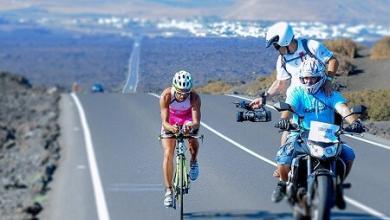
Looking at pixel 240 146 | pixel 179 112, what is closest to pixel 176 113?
pixel 179 112

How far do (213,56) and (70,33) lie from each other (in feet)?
431

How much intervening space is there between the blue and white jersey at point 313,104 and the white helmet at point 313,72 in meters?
0.08

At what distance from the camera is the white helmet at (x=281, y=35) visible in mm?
13250

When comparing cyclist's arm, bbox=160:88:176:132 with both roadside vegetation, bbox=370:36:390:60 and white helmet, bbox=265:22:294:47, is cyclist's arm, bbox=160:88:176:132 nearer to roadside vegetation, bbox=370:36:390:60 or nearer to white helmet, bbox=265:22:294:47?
white helmet, bbox=265:22:294:47

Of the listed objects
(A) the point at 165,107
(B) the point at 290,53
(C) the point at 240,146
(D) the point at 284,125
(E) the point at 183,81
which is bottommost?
(C) the point at 240,146

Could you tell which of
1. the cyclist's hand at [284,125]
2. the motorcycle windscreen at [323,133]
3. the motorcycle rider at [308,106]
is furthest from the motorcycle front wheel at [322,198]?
the cyclist's hand at [284,125]

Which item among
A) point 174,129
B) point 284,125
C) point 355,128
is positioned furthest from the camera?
point 174,129

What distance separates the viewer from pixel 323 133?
36.8 ft

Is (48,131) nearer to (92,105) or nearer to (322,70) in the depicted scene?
(92,105)

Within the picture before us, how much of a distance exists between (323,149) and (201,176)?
663 cm

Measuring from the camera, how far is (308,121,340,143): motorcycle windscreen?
11.2 metres

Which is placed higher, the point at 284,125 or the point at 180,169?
the point at 284,125

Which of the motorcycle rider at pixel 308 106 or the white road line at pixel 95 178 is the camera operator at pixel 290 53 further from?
the white road line at pixel 95 178

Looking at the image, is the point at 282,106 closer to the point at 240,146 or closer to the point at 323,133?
the point at 323,133
